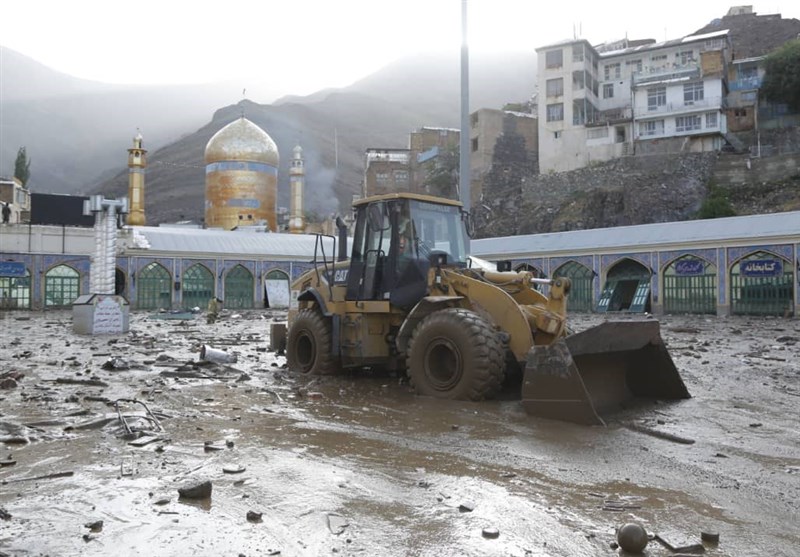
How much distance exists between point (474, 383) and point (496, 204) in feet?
148

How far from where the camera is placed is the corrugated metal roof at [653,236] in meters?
23.8

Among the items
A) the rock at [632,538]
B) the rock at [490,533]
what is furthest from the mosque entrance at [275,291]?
the rock at [632,538]

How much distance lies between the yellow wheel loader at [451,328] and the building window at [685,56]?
50568mm

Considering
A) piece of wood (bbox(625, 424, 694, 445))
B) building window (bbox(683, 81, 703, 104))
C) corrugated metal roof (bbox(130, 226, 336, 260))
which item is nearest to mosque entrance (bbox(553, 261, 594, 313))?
corrugated metal roof (bbox(130, 226, 336, 260))

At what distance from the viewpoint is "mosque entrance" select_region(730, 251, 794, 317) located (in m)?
23.3

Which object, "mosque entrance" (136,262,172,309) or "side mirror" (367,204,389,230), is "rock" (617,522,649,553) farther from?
"mosque entrance" (136,262,172,309)

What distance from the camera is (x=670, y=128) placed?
46375 mm

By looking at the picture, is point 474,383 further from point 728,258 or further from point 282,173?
point 282,173

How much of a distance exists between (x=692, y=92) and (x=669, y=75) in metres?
2.76

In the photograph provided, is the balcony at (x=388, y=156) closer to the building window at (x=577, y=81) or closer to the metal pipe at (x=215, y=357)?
the building window at (x=577, y=81)

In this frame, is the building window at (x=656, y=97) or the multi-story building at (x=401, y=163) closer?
the building window at (x=656, y=97)

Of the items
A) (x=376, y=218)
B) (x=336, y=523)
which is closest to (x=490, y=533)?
(x=336, y=523)

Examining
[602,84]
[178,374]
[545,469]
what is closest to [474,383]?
[545,469]

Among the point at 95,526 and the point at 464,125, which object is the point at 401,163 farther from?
the point at 95,526
